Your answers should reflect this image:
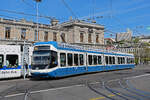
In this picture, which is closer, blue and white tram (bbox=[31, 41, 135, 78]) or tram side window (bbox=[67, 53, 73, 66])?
blue and white tram (bbox=[31, 41, 135, 78])

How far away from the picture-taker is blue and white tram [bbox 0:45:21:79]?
15.5 metres

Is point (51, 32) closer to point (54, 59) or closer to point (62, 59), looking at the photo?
point (62, 59)

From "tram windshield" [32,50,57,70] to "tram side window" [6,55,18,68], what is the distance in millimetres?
2786

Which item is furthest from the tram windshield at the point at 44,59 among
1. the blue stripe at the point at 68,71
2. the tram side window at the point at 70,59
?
the tram side window at the point at 70,59

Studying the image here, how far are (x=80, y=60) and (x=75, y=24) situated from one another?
126 ft

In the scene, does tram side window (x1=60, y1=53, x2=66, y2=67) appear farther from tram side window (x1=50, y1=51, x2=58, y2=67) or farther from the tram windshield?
the tram windshield

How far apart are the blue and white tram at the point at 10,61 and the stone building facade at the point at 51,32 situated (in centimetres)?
2631

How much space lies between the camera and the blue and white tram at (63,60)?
14.1 meters

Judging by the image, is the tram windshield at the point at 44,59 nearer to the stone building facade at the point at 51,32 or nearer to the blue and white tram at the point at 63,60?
the blue and white tram at the point at 63,60

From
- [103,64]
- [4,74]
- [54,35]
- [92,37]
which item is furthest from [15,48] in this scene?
[92,37]

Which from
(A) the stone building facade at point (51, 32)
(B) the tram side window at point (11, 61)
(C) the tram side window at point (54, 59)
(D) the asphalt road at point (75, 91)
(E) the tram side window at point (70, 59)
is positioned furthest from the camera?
(A) the stone building facade at point (51, 32)

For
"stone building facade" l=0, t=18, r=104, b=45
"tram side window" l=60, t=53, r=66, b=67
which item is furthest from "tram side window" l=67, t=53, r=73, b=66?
"stone building facade" l=0, t=18, r=104, b=45

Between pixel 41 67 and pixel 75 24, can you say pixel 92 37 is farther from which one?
pixel 41 67

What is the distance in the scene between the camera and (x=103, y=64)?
2356 cm
